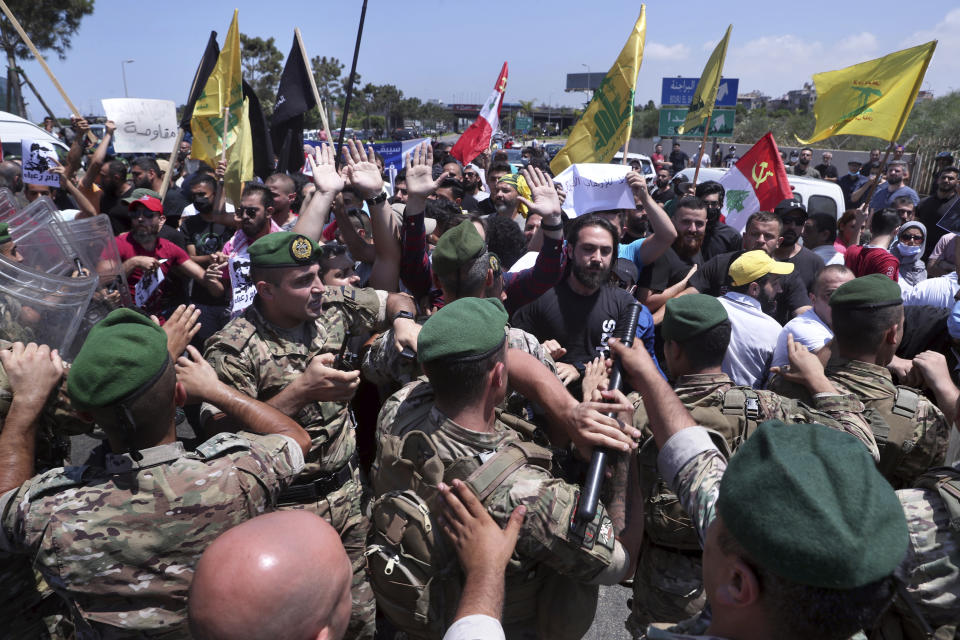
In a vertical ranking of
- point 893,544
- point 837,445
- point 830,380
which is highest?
point 837,445

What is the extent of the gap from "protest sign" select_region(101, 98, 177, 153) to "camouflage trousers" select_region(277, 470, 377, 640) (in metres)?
7.03

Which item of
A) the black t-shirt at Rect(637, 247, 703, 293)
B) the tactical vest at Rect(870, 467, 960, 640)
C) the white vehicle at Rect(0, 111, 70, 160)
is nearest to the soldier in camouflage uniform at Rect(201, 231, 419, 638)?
the tactical vest at Rect(870, 467, 960, 640)

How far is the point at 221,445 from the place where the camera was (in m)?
2.01

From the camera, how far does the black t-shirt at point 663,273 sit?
5289mm

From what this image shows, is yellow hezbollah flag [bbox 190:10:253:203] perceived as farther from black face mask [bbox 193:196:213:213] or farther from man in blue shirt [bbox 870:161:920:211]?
man in blue shirt [bbox 870:161:920:211]

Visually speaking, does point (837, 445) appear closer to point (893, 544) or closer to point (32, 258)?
point (893, 544)

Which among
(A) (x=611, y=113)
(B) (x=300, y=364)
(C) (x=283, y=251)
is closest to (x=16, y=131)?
(A) (x=611, y=113)

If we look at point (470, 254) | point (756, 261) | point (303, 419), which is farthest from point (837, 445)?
point (756, 261)

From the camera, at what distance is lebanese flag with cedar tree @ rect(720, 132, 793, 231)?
249 inches

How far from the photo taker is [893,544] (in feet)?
3.77

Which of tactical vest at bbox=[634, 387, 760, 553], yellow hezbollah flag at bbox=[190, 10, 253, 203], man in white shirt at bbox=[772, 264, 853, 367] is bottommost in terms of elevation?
tactical vest at bbox=[634, 387, 760, 553]

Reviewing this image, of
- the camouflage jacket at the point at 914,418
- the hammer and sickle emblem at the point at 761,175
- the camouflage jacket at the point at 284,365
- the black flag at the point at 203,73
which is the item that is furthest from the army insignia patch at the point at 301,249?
the hammer and sickle emblem at the point at 761,175

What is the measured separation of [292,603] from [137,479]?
851 mm

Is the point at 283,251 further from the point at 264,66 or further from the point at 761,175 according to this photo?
the point at 264,66
